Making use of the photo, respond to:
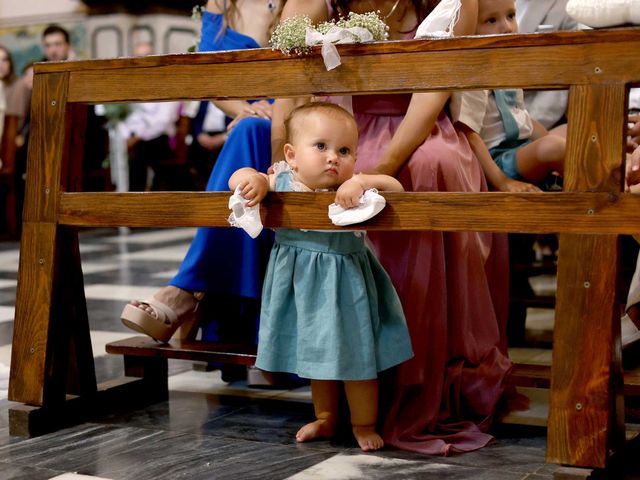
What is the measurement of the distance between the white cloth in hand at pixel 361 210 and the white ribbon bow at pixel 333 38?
26 cm

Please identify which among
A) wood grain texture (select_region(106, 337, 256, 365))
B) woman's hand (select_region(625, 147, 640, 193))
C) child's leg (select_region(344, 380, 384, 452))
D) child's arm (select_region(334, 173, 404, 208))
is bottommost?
child's leg (select_region(344, 380, 384, 452))

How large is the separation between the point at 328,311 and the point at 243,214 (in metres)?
0.25

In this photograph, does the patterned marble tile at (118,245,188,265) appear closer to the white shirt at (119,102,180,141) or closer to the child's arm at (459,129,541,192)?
the white shirt at (119,102,180,141)

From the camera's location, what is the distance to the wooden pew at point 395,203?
5.97 ft

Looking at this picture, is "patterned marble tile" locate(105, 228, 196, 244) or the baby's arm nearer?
the baby's arm

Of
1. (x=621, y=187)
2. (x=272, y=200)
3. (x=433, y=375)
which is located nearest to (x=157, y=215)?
(x=272, y=200)

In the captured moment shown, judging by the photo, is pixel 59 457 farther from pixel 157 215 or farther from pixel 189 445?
pixel 157 215

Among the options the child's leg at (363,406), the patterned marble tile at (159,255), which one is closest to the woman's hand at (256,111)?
the child's leg at (363,406)

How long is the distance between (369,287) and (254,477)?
459mm

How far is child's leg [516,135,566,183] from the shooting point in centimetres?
280

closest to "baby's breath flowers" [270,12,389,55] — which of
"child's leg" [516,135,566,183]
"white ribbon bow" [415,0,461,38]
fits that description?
"white ribbon bow" [415,0,461,38]

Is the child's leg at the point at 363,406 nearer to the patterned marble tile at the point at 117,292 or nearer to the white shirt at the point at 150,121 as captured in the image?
the patterned marble tile at the point at 117,292

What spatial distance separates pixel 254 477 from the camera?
197cm

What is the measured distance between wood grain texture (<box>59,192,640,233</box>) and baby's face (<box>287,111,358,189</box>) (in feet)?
0.39
